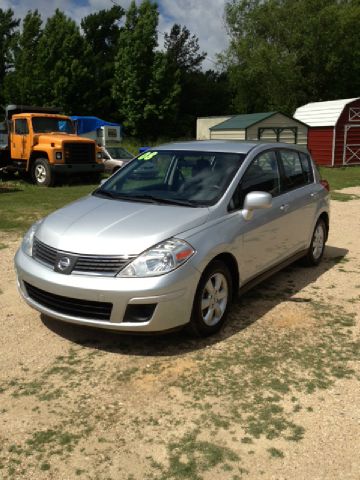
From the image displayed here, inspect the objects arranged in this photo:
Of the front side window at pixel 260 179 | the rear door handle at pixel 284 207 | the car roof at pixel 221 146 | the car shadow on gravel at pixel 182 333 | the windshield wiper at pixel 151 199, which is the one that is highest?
the car roof at pixel 221 146

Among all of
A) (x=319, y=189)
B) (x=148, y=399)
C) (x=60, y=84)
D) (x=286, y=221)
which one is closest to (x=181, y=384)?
(x=148, y=399)

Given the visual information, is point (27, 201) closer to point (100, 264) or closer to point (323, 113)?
point (100, 264)

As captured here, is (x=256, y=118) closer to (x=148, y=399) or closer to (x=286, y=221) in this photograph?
(x=286, y=221)

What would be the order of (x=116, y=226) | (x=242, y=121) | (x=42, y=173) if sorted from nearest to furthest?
(x=116, y=226), (x=42, y=173), (x=242, y=121)

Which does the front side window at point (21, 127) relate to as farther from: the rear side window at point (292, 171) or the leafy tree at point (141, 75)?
the leafy tree at point (141, 75)

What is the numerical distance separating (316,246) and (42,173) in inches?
462

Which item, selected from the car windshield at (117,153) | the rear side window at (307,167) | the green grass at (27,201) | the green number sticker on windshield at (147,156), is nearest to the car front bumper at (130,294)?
the green number sticker on windshield at (147,156)

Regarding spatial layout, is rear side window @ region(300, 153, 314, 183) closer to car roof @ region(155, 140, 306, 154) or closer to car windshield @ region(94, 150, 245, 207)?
Answer: car roof @ region(155, 140, 306, 154)

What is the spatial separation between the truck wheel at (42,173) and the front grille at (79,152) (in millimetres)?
698

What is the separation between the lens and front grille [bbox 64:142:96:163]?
16.0m

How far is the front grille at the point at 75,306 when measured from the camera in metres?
3.69

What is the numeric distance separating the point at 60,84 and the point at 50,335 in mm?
40098

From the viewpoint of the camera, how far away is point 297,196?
5.60 m

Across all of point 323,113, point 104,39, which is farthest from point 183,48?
point 323,113
